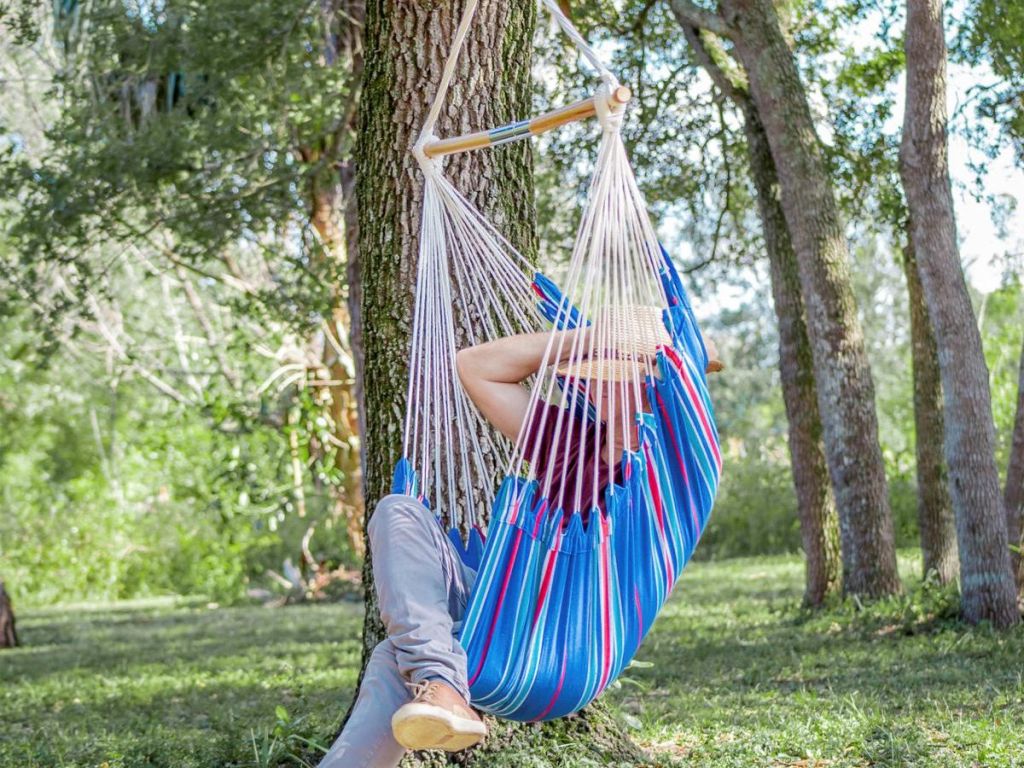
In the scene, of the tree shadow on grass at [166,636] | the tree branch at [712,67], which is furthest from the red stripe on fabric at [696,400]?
the tree shadow on grass at [166,636]

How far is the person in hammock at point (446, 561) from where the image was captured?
1903 mm

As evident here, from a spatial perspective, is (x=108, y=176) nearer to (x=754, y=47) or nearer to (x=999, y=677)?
(x=754, y=47)

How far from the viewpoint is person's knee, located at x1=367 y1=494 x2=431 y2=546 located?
6.91 ft

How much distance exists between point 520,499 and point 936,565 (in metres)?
4.16

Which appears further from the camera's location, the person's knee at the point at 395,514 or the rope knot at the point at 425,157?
the rope knot at the point at 425,157

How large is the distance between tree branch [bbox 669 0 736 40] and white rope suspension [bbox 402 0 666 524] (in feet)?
9.17

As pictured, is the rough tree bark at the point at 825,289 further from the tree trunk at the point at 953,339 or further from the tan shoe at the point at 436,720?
the tan shoe at the point at 436,720

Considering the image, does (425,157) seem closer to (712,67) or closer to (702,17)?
(702,17)

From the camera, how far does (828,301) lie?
17.2ft

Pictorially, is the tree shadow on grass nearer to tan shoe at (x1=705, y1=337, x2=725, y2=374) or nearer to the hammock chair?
the hammock chair

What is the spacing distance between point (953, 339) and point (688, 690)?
5.49 ft

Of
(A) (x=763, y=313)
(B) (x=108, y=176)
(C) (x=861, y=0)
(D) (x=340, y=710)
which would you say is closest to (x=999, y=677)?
(D) (x=340, y=710)

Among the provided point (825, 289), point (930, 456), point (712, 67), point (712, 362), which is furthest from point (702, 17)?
point (712, 362)

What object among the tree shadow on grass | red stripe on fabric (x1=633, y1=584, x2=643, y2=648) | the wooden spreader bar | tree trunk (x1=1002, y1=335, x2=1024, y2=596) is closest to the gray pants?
red stripe on fabric (x1=633, y1=584, x2=643, y2=648)
